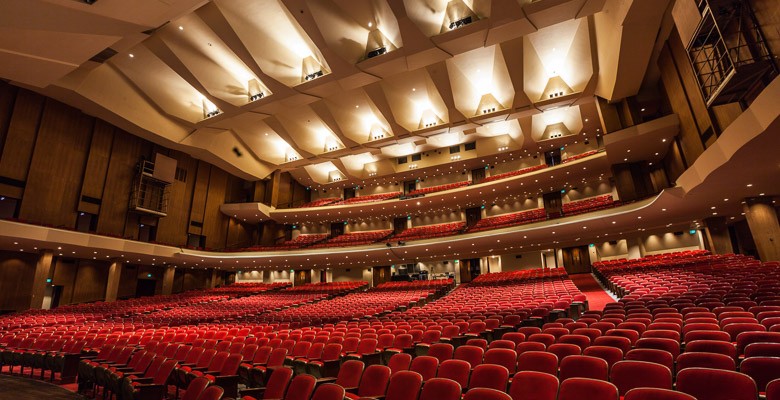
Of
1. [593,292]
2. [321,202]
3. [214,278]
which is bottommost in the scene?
[593,292]

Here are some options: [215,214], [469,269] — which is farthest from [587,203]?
[215,214]

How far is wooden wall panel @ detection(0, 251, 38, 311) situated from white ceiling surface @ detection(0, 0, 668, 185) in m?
6.40

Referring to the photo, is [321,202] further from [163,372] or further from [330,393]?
[330,393]

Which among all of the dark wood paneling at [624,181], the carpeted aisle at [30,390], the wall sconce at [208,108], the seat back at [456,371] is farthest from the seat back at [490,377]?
the wall sconce at [208,108]

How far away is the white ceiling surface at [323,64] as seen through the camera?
403 inches

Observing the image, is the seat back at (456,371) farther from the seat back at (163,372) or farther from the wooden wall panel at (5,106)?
the wooden wall panel at (5,106)

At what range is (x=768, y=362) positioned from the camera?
2482 mm

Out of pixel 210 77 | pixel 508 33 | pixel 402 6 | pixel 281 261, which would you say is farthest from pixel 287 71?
pixel 281 261

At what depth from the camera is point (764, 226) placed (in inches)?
388

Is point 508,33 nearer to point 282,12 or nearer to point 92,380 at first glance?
point 282,12

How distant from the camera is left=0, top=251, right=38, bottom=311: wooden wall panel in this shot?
13453 mm

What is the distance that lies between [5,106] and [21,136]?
3.75 feet

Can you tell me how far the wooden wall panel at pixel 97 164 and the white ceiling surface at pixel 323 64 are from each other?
160cm

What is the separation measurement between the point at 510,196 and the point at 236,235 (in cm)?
1704
